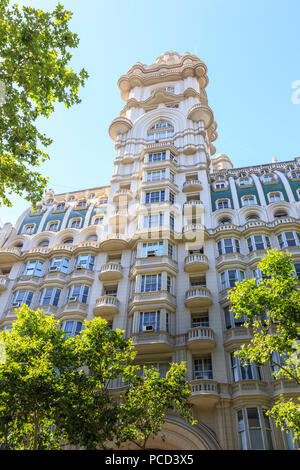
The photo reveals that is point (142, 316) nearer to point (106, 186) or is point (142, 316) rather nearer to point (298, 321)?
point (298, 321)

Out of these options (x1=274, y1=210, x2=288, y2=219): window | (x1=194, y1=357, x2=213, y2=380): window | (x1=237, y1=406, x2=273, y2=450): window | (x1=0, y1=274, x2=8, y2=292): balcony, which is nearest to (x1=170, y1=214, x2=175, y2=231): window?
(x1=274, y1=210, x2=288, y2=219): window

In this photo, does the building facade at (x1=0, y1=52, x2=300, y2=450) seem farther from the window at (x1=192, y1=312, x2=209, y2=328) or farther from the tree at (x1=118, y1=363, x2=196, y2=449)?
the tree at (x1=118, y1=363, x2=196, y2=449)

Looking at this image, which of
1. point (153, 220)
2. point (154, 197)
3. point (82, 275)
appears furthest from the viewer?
point (154, 197)

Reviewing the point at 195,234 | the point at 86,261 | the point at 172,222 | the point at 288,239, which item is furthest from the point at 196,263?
the point at 86,261

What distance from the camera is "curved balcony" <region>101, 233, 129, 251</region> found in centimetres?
3675

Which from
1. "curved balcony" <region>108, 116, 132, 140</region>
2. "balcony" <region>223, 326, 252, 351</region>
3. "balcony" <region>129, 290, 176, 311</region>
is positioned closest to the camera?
"balcony" <region>223, 326, 252, 351</region>

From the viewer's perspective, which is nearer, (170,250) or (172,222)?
(170,250)

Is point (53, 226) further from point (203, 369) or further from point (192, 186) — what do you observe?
point (203, 369)

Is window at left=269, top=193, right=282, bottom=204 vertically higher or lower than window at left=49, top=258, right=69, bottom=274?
higher

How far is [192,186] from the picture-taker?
41250 mm

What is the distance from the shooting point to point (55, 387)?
19.0m

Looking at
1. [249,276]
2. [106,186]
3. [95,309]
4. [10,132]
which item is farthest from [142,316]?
[106,186]

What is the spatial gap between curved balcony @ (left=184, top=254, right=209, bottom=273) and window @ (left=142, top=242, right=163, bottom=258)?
8.61 feet

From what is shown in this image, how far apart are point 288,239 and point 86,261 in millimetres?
18727
